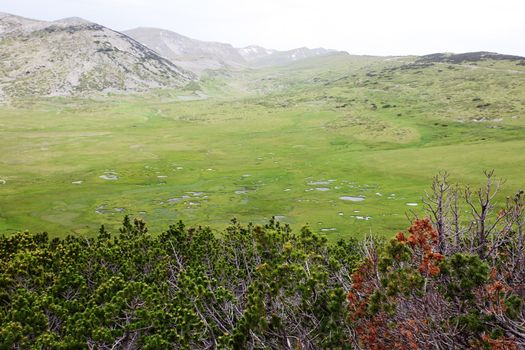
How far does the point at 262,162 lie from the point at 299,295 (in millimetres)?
85755

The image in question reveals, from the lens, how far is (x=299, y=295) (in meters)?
22.0

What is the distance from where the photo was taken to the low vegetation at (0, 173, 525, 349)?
14281 mm

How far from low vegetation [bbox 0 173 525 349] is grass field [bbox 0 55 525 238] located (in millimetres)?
28240

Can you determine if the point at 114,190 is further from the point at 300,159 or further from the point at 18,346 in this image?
the point at 18,346

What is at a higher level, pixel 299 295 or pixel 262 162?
pixel 299 295

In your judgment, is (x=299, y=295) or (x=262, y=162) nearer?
(x=299, y=295)

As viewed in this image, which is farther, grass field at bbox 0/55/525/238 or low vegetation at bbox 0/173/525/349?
grass field at bbox 0/55/525/238

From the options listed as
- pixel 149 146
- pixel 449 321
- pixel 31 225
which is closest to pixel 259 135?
pixel 149 146

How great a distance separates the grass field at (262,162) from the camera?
6612cm

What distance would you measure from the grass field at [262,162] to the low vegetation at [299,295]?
1112 inches

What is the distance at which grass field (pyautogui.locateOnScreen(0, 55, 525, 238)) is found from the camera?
66.1 metres

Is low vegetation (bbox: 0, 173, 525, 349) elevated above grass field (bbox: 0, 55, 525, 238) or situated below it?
above

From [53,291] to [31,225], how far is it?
125 feet

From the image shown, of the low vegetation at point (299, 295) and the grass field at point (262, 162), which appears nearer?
Answer: the low vegetation at point (299, 295)
